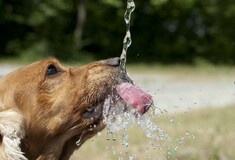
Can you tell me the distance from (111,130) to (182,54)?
23.0m

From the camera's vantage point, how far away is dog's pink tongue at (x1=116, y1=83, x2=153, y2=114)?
17.7 ft

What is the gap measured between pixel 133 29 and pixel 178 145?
20517mm

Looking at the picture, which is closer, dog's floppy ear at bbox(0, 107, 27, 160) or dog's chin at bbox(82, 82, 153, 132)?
dog's floppy ear at bbox(0, 107, 27, 160)

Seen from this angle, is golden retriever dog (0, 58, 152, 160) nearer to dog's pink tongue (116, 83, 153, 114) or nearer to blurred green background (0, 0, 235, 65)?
dog's pink tongue (116, 83, 153, 114)

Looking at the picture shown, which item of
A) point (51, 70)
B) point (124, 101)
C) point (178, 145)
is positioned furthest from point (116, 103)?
point (178, 145)

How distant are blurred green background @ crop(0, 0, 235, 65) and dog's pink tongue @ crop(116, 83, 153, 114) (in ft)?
69.4

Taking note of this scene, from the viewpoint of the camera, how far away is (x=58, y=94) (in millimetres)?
5410

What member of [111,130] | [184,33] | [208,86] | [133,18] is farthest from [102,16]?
[111,130]

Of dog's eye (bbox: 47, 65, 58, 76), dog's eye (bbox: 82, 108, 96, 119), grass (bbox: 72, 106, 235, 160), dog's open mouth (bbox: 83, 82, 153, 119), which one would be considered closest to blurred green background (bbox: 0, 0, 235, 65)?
grass (bbox: 72, 106, 235, 160)

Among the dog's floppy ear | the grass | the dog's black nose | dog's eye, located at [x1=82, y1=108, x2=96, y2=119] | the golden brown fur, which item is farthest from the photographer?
the grass

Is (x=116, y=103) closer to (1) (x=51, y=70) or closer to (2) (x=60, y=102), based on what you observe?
(2) (x=60, y=102)

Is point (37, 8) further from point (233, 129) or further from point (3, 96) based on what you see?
point (3, 96)

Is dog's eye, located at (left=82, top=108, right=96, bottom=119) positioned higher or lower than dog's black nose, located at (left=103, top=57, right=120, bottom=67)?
lower

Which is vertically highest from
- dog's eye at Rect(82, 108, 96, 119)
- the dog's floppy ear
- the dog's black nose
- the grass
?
the dog's black nose
